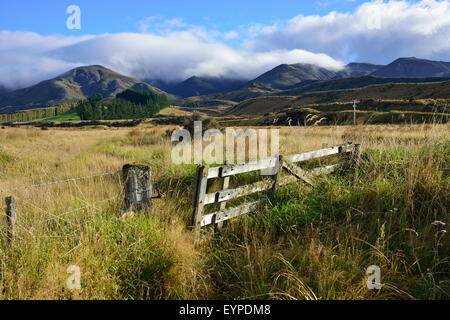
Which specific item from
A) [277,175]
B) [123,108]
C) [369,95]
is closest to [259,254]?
[277,175]

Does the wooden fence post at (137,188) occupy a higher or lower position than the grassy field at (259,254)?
higher

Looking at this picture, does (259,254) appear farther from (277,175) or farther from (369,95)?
(369,95)

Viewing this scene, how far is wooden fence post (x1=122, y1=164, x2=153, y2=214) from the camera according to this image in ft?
13.3

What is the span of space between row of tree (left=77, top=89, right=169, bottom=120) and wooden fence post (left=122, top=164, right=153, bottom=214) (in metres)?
118

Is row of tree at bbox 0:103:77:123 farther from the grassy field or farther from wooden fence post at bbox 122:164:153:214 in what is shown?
the grassy field

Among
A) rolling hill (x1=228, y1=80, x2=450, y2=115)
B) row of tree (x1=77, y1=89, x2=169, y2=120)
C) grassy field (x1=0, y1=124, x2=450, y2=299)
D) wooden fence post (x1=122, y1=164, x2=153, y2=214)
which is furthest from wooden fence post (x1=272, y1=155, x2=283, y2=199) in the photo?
row of tree (x1=77, y1=89, x2=169, y2=120)

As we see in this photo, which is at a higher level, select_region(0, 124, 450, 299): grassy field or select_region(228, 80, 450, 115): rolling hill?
select_region(228, 80, 450, 115): rolling hill

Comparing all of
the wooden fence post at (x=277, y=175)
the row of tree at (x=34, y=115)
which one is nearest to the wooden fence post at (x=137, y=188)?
the wooden fence post at (x=277, y=175)

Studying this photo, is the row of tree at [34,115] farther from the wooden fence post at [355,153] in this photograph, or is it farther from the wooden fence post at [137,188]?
the wooden fence post at [355,153]

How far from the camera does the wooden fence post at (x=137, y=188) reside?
4.07 m

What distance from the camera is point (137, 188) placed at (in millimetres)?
4121

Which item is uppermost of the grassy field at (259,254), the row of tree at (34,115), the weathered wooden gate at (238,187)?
the row of tree at (34,115)

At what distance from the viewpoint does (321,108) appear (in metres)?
65.8

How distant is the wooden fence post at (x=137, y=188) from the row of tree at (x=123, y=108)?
386 feet
